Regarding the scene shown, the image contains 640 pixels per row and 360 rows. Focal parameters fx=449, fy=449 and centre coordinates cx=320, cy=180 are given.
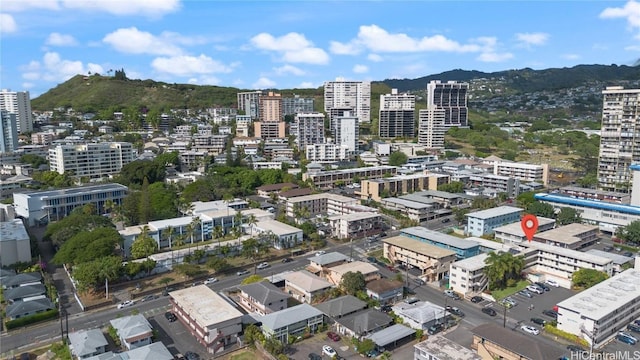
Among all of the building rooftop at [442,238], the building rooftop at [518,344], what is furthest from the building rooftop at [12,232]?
the building rooftop at [518,344]

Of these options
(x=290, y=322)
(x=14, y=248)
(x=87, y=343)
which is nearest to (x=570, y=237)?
(x=290, y=322)

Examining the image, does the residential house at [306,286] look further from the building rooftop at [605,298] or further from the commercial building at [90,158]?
the commercial building at [90,158]

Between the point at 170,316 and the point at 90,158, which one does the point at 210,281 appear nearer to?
the point at 170,316

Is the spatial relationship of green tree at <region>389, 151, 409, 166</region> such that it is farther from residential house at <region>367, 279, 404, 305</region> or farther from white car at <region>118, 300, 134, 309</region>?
white car at <region>118, 300, 134, 309</region>

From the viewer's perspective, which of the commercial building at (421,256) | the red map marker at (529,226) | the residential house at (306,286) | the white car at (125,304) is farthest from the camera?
the red map marker at (529,226)

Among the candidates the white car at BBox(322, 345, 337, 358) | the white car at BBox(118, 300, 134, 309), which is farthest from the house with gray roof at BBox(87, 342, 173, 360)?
the white car at BBox(322, 345, 337, 358)

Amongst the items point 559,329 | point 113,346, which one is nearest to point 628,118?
point 559,329
